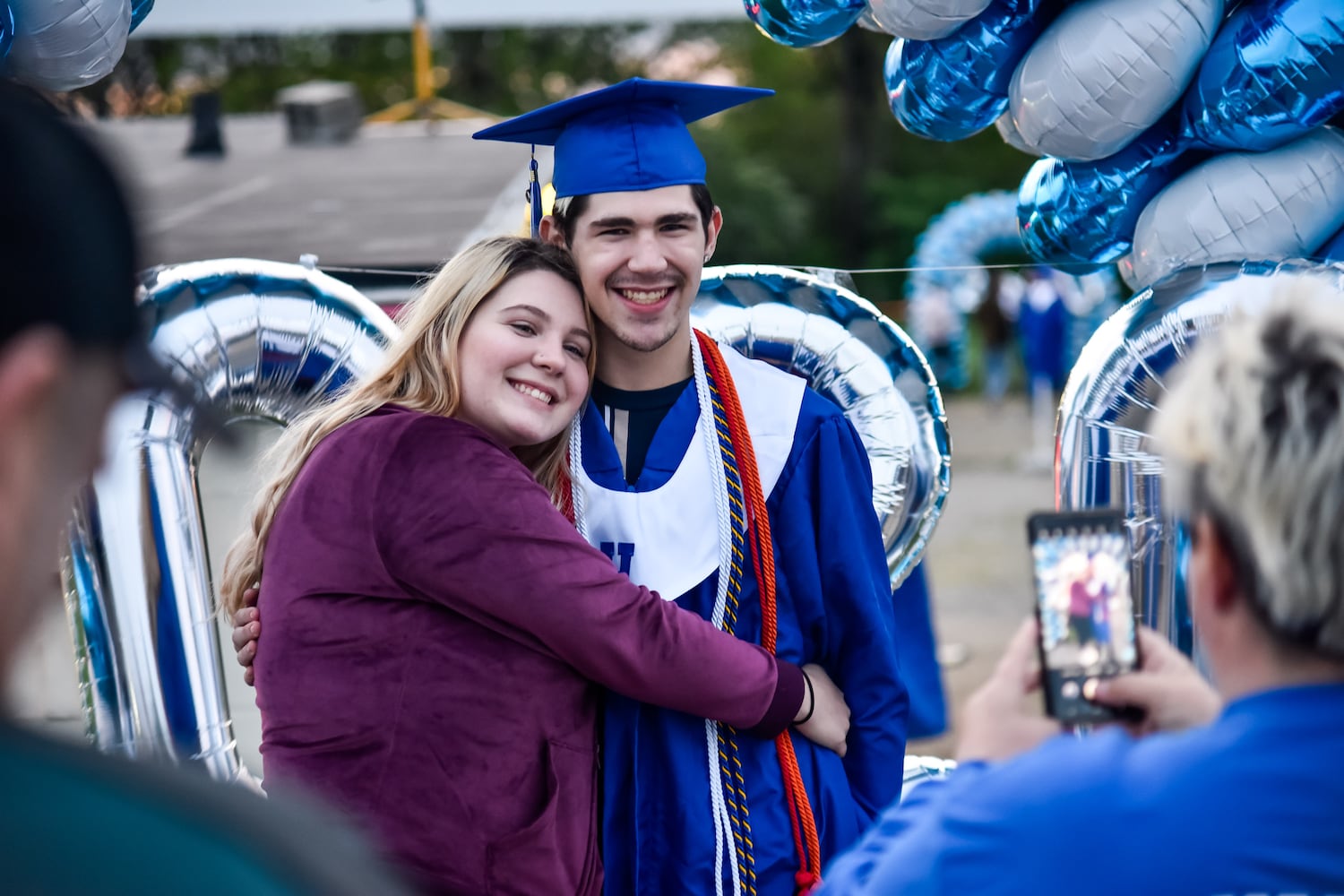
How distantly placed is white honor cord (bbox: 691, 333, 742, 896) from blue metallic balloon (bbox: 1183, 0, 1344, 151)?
3.56 feet

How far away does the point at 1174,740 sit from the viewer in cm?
105

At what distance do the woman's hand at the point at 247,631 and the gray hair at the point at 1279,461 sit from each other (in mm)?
1489

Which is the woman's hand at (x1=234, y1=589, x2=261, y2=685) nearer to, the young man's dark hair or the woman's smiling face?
the woman's smiling face

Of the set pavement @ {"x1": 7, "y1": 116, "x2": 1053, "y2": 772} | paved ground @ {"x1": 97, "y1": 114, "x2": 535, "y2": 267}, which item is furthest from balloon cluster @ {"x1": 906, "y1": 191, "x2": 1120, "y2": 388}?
paved ground @ {"x1": 97, "y1": 114, "x2": 535, "y2": 267}

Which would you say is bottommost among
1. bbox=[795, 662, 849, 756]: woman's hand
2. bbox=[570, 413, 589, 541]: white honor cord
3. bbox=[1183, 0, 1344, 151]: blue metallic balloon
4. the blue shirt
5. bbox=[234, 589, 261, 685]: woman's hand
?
bbox=[795, 662, 849, 756]: woman's hand

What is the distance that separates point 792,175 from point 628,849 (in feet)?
86.6

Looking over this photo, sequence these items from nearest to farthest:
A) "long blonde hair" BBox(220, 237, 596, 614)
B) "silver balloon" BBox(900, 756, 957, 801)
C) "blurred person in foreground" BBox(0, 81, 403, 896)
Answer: "blurred person in foreground" BBox(0, 81, 403, 896), "long blonde hair" BBox(220, 237, 596, 614), "silver balloon" BBox(900, 756, 957, 801)

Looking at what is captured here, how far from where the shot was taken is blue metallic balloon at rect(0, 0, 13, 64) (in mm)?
2193

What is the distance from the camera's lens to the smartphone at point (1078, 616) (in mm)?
1251

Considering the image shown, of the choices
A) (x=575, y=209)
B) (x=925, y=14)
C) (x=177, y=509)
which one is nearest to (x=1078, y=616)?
(x=575, y=209)

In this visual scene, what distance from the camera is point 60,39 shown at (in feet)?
7.49

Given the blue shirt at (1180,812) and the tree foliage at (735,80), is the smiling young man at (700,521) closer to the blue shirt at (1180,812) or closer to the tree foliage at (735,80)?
the blue shirt at (1180,812)

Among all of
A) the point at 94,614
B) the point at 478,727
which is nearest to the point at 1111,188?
the point at 478,727

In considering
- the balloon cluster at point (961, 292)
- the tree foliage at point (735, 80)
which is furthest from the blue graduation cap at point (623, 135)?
the tree foliage at point (735, 80)
